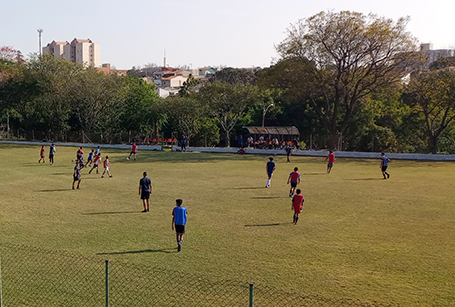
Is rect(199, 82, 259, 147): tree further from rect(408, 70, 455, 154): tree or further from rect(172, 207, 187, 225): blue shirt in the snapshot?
rect(172, 207, 187, 225): blue shirt

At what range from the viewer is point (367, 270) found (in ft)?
34.4

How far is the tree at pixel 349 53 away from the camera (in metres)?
40.7

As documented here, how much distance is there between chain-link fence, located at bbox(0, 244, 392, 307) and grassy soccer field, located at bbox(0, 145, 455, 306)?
582 millimetres

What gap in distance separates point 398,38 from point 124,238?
36.1 m

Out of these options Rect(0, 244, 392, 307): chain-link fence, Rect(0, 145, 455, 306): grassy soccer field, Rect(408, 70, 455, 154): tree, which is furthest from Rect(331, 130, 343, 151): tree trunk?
Rect(0, 244, 392, 307): chain-link fence

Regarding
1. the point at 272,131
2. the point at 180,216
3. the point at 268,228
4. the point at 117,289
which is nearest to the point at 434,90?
the point at 272,131

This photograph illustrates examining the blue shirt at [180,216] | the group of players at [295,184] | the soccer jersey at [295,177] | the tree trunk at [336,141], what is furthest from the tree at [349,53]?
the blue shirt at [180,216]

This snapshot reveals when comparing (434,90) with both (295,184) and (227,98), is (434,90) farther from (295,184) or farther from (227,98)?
(295,184)

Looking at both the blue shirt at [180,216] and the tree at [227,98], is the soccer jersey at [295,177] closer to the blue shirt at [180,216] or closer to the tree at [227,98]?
the blue shirt at [180,216]

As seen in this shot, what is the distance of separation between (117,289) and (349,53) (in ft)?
123

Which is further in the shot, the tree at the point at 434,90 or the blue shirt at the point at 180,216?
the tree at the point at 434,90

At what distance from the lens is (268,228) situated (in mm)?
14477

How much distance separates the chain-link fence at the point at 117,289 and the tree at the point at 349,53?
35.9 m

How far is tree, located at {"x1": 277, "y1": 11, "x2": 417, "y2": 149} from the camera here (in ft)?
134
